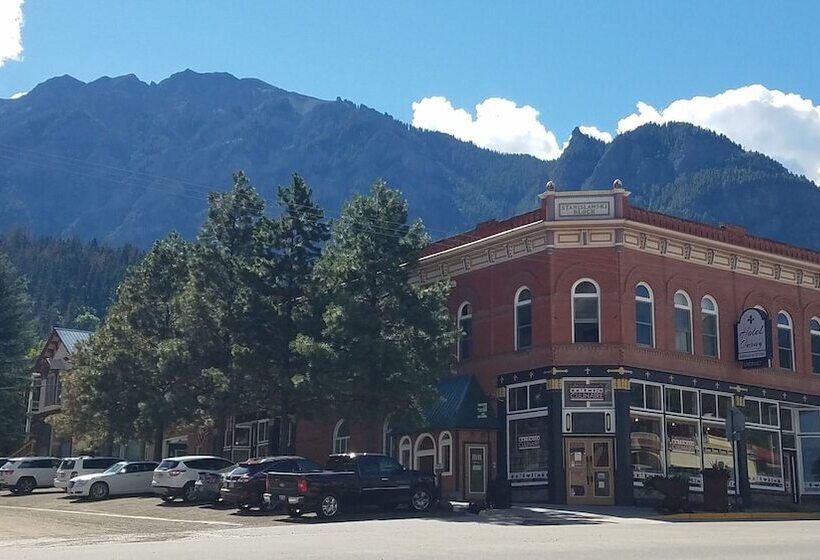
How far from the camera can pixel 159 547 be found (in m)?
18.4

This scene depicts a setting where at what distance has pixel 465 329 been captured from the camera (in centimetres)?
3994

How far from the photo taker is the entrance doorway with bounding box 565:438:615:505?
34.1m

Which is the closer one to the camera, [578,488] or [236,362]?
[578,488]

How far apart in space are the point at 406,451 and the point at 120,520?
1365 cm

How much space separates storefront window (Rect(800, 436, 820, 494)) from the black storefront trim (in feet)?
6.39

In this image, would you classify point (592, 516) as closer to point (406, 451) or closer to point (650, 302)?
point (650, 302)

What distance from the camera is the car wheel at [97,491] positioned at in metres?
38.0

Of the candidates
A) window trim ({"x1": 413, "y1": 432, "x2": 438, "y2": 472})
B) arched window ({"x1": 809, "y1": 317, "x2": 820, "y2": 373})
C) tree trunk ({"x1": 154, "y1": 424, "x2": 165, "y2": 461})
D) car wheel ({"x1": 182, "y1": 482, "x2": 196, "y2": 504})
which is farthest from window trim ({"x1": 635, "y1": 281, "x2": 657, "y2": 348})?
tree trunk ({"x1": 154, "y1": 424, "x2": 165, "y2": 461})

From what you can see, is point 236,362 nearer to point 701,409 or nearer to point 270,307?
point 270,307

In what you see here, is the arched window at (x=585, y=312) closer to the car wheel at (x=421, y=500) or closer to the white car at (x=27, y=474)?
the car wheel at (x=421, y=500)

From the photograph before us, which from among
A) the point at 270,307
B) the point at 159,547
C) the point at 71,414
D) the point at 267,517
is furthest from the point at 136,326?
the point at 159,547

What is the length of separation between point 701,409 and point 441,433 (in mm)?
9596

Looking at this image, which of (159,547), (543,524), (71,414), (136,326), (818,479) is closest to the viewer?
(159,547)

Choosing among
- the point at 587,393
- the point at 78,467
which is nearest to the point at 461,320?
the point at 587,393
